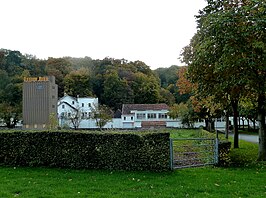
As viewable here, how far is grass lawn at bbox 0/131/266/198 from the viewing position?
24.1 feet

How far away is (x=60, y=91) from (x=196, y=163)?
238 ft

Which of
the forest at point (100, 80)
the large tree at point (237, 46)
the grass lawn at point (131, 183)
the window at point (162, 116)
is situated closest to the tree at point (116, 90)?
the forest at point (100, 80)

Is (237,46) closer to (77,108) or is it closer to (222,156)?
(222,156)

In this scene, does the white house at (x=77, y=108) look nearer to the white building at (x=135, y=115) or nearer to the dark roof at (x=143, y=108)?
the white building at (x=135, y=115)

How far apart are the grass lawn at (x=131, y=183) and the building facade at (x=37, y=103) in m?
40.6

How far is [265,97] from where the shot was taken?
47.9ft

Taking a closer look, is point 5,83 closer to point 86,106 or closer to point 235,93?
point 86,106

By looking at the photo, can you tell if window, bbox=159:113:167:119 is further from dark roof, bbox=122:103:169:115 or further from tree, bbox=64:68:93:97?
tree, bbox=64:68:93:97

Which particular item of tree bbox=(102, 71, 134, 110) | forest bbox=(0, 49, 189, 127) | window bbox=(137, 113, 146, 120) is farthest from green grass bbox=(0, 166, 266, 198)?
tree bbox=(102, 71, 134, 110)

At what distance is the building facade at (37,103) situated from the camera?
1988 inches

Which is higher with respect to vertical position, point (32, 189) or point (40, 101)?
point (40, 101)

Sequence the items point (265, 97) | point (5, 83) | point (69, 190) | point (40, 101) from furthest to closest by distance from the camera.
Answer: point (5, 83)
point (40, 101)
point (265, 97)
point (69, 190)

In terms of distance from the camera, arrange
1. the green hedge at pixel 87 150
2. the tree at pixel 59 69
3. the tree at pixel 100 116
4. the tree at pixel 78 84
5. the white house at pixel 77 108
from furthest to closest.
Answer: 1. the tree at pixel 59 69
2. the tree at pixel 78 84
3. the white house at pixel 77 108
4. the tree at pixel 100 116
5. the green hedge at pixel 87 150

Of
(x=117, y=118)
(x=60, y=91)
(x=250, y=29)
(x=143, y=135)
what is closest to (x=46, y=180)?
(x=143, y=135)
